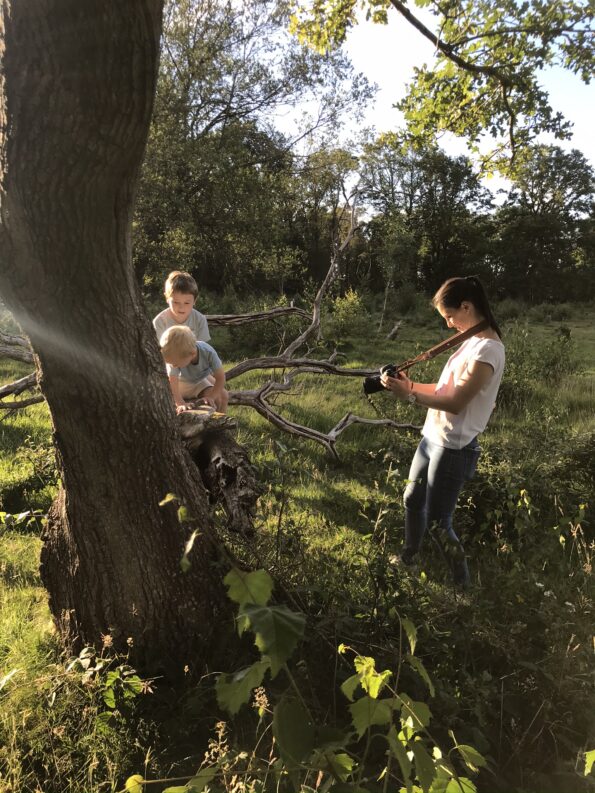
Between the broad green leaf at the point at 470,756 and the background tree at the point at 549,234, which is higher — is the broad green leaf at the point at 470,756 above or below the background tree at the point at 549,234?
below

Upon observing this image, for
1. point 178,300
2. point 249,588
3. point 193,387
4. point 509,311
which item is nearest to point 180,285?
point 178,300

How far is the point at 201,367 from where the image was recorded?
3.59 metres

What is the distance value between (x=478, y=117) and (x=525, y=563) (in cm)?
471

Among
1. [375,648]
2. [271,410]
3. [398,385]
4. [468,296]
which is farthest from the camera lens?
[271,410]

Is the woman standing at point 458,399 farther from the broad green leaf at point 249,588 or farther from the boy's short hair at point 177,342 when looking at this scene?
the broad green leaf at point 249,588

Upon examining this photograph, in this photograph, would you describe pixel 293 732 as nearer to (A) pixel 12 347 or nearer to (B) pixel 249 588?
(B) pixel 249 588

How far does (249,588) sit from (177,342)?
2.38 m

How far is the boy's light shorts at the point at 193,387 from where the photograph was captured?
358cm

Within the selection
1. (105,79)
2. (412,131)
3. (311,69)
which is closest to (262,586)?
(105,79)

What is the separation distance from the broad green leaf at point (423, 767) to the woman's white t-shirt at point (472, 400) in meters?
1.97

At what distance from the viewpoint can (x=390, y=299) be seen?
20750 millimetres

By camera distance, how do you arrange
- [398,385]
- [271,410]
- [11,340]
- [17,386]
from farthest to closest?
[271,410] → [11,340] → [17,386] → [398,385]

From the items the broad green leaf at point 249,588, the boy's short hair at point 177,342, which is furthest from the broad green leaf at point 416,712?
the boy's short hair at point 177,342

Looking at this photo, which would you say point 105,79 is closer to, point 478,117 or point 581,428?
point 478,117
